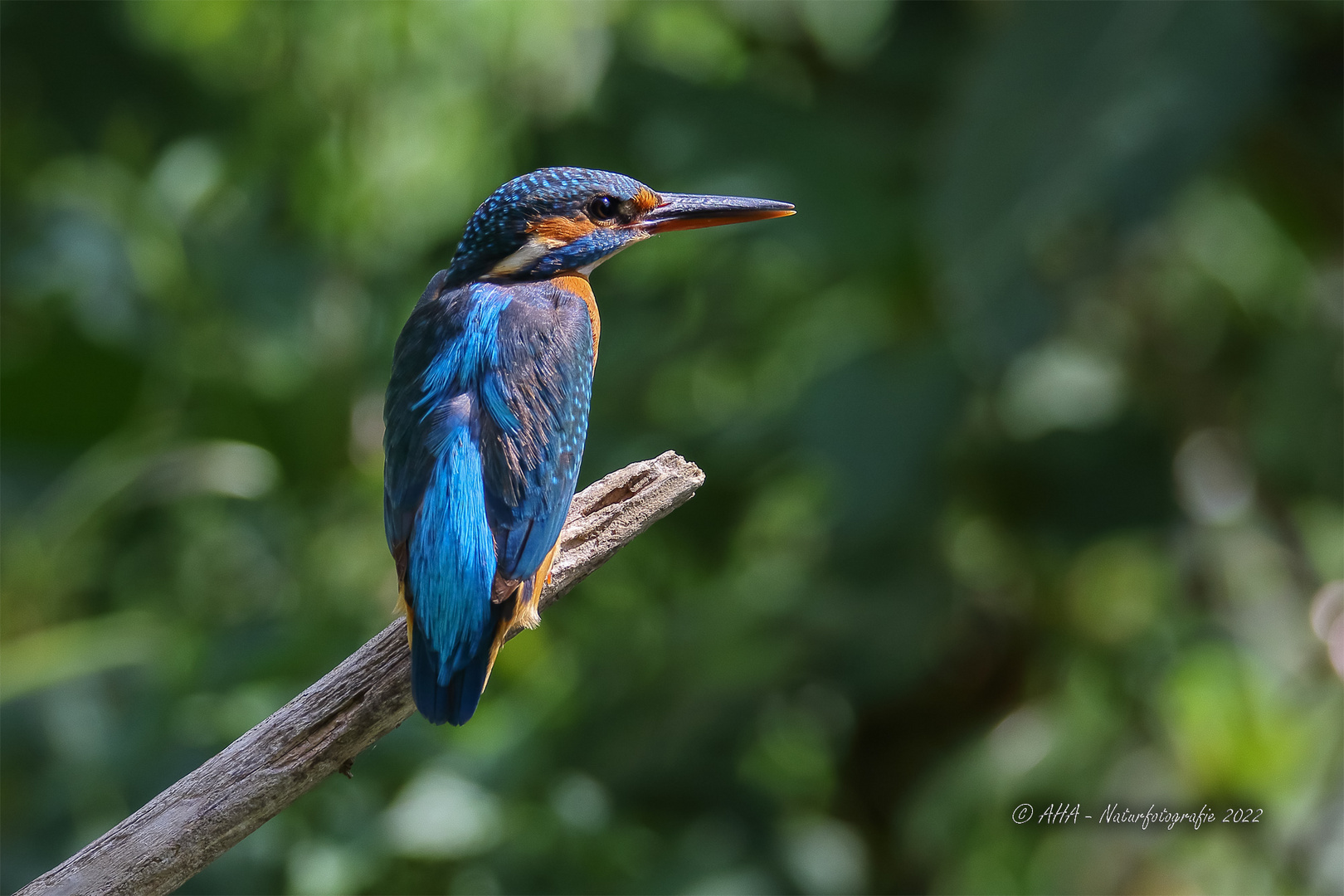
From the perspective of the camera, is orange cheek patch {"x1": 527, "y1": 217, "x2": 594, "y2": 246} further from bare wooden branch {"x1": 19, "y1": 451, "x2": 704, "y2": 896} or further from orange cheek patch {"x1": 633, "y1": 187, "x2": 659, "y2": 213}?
bare wooden branch {"x1": 19, "y1": 451, "x2": 704, "y2": 896}

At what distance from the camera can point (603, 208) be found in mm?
1961

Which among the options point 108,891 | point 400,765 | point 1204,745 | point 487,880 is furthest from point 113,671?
point 1204,745

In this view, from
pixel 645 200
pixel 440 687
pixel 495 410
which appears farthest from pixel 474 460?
pixel 645 200

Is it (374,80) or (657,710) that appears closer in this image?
(657,710)

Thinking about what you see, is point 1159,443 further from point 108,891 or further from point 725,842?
point 108,891

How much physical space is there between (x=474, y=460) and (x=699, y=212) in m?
0.63

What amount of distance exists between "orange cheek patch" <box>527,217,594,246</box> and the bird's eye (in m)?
0.02

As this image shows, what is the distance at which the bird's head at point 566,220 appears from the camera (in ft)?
6.15

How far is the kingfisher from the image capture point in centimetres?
148

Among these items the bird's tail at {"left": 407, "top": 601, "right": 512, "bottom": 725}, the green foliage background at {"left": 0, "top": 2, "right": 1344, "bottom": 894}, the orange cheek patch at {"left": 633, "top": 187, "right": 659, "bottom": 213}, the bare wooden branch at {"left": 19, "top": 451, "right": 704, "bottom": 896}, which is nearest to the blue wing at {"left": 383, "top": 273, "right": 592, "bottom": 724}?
the bird's tail at {"left": 407, "top": 601, "right": 512, "bottom": 725}

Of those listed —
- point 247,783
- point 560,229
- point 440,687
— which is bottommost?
point 247,783

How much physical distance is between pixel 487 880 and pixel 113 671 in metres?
1.02

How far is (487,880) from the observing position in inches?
112

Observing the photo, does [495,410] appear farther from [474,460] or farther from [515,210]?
[515,210]
